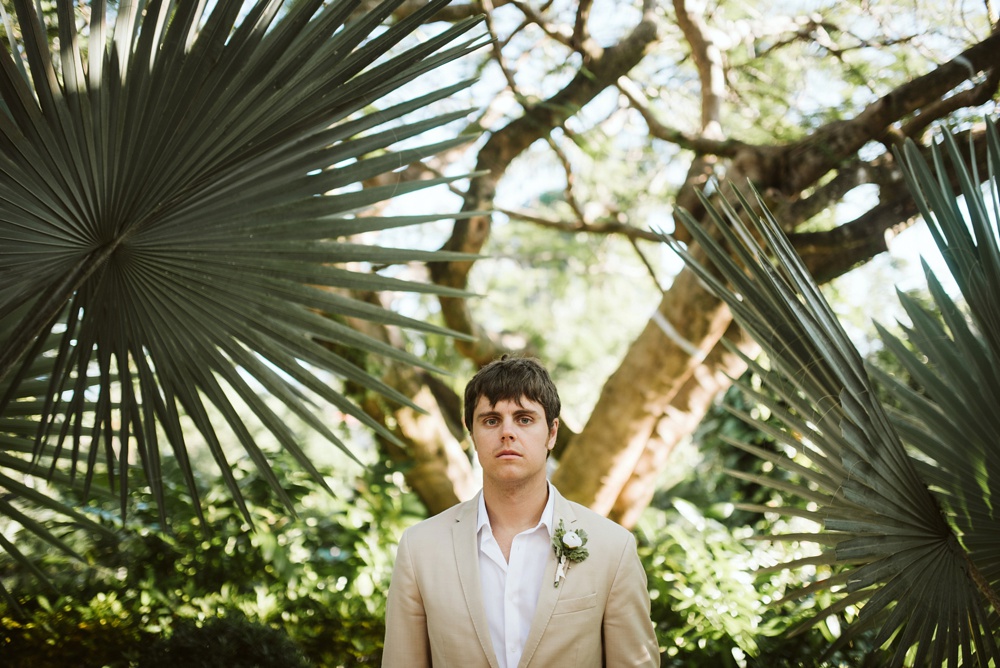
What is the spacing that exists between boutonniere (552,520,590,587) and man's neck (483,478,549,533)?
0.35 feet

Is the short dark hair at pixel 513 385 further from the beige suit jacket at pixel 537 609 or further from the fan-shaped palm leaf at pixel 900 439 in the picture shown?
the fan-shaped palm leaf at pixel 900 439

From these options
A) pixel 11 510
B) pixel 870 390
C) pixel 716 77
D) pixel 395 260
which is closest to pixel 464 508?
pixel 395 260

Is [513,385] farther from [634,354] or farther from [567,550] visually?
[634,354]

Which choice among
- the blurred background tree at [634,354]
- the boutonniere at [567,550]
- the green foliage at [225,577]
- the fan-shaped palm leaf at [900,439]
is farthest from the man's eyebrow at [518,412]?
the green foliage at [225,577]

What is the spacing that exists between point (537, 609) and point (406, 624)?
0.35 meters

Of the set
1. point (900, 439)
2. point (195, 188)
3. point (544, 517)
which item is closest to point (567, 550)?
point (544, 517)

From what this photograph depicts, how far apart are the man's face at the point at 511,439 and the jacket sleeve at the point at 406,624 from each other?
0.33m

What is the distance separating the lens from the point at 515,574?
199 cm

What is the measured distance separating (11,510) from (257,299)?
1099 millimetres

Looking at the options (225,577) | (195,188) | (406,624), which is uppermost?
(195,188)

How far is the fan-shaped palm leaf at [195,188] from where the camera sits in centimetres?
179

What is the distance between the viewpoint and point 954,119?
161 inches

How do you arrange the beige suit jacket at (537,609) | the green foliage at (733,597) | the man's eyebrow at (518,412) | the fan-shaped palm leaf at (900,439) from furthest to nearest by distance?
the green foliage at (733,597) < the man's eyebrow at (518,412) < the beige suit jacket at (537,609) < the fan-shaped palm leaf at (900,439)

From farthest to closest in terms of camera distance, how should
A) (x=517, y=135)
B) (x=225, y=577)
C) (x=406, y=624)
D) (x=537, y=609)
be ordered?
(x=517, y=135), (x=225, y=577), (x=406, y=624), (x=537, y=609)
